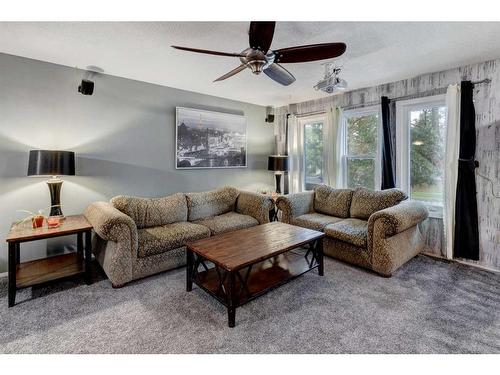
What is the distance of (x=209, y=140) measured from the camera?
13.7 ft

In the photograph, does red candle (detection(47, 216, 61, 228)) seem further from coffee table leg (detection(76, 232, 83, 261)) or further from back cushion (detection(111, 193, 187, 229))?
back cushion (detection(111, 193, 187, 229))

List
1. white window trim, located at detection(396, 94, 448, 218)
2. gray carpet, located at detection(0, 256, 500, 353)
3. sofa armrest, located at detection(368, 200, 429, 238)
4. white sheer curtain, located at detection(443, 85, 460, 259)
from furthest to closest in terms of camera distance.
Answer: white window trim, located at detection(396, 94, 448, 218) → white sheer curtain, located at detection(443, 85, 460, 259) → sofa armrest, located at detection(368, 200, 429, 238) → gray carpet, located at detection(0, 256, 500, 353)

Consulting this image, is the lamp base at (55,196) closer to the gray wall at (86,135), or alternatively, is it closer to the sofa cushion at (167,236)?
the gray wall at (86,135)

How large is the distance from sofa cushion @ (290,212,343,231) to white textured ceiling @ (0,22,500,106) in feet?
6.31

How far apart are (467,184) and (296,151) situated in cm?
266

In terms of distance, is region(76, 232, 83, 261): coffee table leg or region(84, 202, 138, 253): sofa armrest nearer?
region(84, 202, 138, 253): sofa armrest

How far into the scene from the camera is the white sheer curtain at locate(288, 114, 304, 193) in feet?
16.0

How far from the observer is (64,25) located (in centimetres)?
205

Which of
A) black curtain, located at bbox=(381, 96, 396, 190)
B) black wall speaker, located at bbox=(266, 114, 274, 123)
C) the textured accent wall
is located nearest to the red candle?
black wall speaker, located at bbox=(266, 114, 274, 123)

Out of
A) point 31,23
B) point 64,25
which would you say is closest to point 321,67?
point 64,25

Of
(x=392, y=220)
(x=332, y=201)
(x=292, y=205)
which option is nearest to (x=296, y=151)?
(x=332, y=201)

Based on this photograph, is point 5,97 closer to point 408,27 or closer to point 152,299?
point 152,299

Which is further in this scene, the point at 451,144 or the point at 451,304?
the point at 451,144
